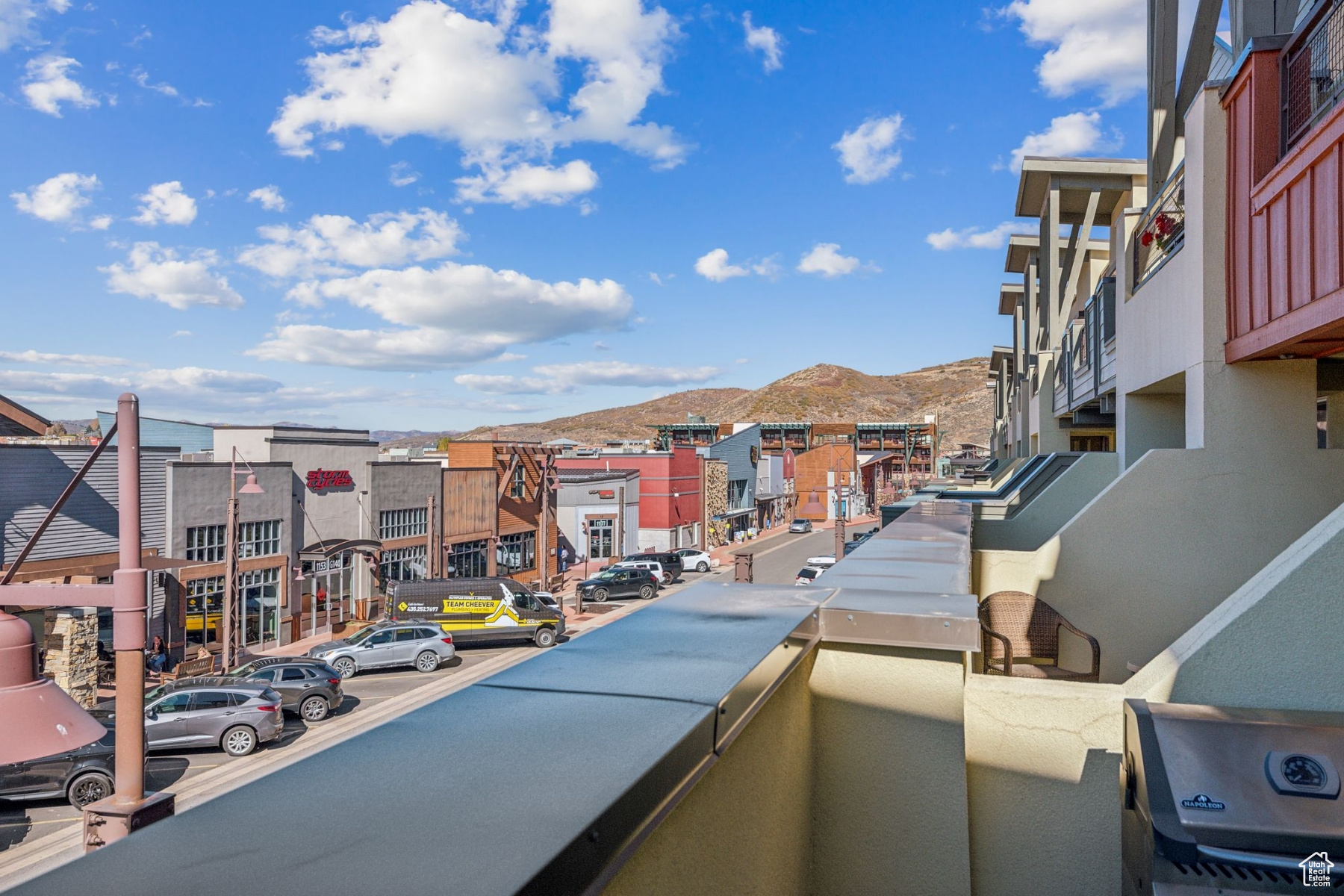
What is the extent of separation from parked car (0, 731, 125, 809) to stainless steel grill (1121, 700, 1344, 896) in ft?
51.9

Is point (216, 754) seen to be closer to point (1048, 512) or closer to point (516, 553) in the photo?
point (1048, 512)

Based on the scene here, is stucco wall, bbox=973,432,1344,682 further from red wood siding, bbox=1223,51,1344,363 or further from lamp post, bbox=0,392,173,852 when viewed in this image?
lamp post, bbox=0,392,173,852

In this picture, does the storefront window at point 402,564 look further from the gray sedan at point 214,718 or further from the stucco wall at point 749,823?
the stucco wall at point 749,823

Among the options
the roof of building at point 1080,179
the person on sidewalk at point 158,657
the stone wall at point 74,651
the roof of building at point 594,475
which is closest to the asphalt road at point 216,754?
the person on sidewalk at point 158,657

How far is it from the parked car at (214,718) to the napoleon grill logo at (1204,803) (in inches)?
703

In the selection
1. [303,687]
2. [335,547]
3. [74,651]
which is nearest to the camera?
[303,687]

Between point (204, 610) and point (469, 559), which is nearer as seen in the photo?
point (204, 610)

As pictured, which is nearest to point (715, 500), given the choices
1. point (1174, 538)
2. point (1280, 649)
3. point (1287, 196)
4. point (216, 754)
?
point (216, 754)

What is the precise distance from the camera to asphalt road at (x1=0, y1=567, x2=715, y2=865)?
1314cm

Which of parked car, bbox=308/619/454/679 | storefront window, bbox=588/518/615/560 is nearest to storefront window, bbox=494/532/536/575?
storefront window, bbox=588/518/615/560

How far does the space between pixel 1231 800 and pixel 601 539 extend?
4716 centimetres

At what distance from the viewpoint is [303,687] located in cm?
1925

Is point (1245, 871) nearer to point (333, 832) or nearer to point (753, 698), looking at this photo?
point (753, 698)

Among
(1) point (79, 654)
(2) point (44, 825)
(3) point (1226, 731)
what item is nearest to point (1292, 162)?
(3) point (1226, 731)
